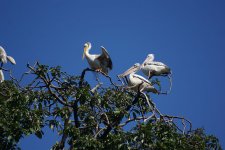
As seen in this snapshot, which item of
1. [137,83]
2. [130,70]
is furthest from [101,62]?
[137,83]

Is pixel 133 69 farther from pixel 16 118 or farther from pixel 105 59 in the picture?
pixel 16 118

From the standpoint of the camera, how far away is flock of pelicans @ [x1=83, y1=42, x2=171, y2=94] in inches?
546

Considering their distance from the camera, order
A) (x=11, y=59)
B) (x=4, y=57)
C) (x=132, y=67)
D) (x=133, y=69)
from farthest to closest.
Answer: (x=11, y=59) → (x=4, y=57) → (x=132, y=67) → (x=133, y=69)

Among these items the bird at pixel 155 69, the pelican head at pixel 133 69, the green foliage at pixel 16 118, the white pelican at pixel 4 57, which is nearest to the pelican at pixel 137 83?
the pelican head at pixel 133 69

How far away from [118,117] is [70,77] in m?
1.63

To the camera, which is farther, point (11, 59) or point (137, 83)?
point (11, 59)

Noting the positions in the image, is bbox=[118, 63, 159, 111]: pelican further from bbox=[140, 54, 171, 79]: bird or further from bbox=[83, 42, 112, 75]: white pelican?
bbox=[140, 54, 171, 79]: bird

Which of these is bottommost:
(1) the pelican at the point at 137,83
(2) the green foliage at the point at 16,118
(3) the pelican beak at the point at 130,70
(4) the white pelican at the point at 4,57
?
(2) the green foliage at the point at 16,118

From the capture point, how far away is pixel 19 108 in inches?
424

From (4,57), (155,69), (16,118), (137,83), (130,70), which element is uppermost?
(4,57)

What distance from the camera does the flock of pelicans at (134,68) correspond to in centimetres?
1387

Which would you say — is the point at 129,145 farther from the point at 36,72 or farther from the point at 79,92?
the point at 36,72

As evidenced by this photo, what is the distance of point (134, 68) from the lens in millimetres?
15328

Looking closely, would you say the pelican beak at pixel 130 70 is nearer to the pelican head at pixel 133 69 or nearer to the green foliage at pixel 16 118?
the pelican head at pixel 133 69
